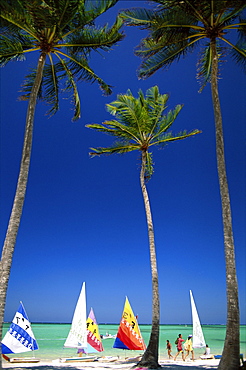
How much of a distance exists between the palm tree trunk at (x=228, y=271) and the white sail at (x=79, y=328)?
35.9 feet

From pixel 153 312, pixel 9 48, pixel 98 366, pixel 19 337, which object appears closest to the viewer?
pixel 9 48

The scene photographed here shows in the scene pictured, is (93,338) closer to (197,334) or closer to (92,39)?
(197,334)

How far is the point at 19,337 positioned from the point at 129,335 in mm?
4756

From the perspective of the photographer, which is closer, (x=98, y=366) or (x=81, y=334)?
A: (x=98, y=366)

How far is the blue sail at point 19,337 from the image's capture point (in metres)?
14.3

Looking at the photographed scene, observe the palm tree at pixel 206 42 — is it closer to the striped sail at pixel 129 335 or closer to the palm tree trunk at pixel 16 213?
the palm tree trunk at pixel 16 213

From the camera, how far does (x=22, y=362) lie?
15.5m

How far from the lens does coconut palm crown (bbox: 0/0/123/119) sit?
9875 millimetres

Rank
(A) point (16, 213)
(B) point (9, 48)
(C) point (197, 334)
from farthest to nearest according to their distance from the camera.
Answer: (C) point (197, 334) → (B) point (9, 48) → (A) point (16, 213)

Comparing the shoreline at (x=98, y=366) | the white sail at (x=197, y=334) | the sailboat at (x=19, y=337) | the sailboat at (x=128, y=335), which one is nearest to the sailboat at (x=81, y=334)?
the shoreline at (x=98, y=366)

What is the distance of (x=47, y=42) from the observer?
1118 cm

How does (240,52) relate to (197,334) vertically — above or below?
above

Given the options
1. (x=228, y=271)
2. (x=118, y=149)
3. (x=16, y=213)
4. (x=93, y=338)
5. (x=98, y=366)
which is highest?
(x=118, y=149)

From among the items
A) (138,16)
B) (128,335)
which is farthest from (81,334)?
(138,16)
